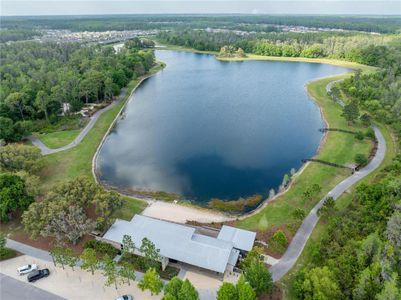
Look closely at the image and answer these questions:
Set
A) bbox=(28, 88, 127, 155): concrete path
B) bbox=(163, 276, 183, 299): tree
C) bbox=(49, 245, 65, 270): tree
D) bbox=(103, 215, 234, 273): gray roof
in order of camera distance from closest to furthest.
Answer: bbox=(163, 276, 183, 299): tree, bbox=(49, 245, 65, 270): tree, bbox=(103, 215, 234, 273): gray roof, bbox=(28, 88, 127, 155): concrete path

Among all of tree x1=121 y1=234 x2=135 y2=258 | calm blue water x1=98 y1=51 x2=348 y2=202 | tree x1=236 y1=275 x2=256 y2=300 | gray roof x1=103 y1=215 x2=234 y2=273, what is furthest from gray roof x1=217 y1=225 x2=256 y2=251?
calm blue water x1=98 y1=51 x2=348 y2=202

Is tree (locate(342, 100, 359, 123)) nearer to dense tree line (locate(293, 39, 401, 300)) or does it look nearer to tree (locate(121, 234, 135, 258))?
dense tree line (locate(293, 39, 401, 300))

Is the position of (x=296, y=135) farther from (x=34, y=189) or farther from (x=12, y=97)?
(x=12, y=97)

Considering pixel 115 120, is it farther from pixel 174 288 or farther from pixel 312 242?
pixel 312 242

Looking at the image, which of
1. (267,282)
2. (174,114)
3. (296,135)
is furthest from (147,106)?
(267,282)

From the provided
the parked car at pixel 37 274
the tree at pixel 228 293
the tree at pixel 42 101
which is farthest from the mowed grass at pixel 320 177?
the tree at pixel 42 101

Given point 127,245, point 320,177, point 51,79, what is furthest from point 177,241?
point 51,79
